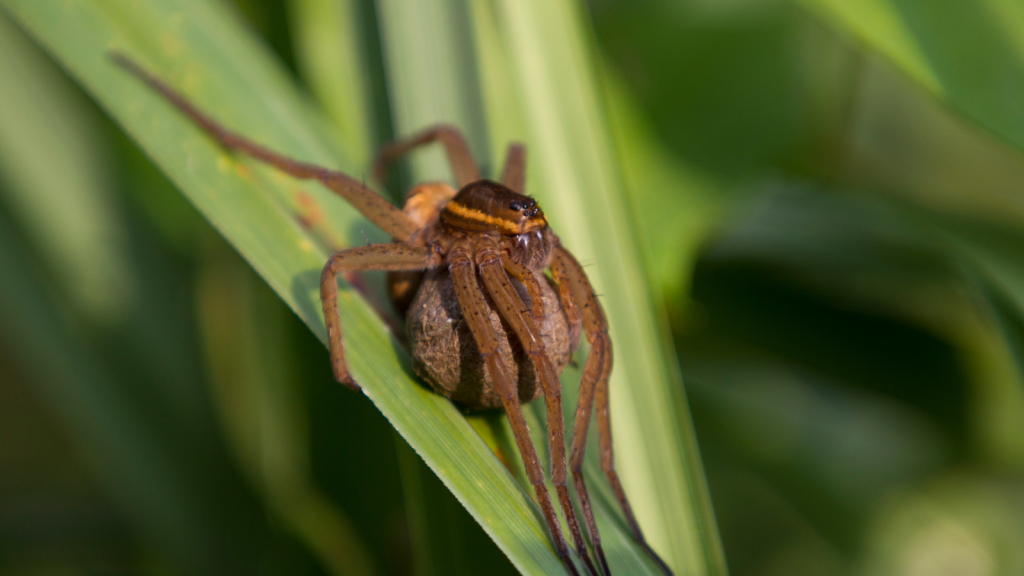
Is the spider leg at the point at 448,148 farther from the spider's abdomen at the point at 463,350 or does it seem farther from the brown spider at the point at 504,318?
the spider's abdomen at the point at 463,350

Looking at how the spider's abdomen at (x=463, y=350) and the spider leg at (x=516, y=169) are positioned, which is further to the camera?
the spider leg at (x=516, y=169)

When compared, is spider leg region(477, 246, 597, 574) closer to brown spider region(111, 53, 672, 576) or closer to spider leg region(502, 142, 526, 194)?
brown spider region(111, 53, 672, 576)

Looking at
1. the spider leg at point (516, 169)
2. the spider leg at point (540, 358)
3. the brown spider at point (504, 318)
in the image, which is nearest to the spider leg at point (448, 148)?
the spider leg at point (516, 169)

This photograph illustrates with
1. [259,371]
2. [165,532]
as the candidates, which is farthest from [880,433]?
[165,532]

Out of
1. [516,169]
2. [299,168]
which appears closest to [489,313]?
[516,169]

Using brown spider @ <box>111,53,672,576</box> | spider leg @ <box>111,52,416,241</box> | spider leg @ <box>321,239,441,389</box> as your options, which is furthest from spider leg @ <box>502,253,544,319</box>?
spider leg @ <box>111,52,416,241</box>
